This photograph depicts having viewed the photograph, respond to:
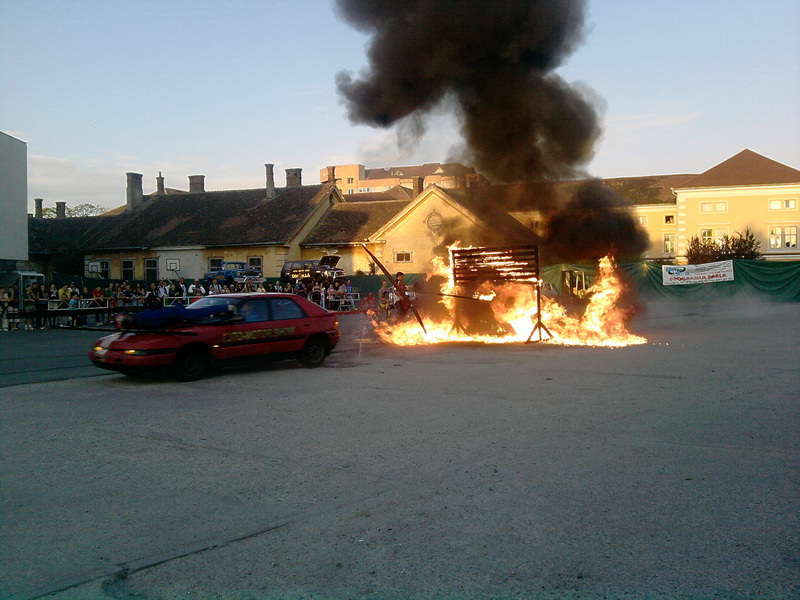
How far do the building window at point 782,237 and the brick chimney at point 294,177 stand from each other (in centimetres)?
3681

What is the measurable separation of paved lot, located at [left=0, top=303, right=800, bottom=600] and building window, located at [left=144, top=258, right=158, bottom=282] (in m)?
37.8

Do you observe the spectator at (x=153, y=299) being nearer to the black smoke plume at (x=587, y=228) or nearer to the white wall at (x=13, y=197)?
the white wall at (x=13, y=197)

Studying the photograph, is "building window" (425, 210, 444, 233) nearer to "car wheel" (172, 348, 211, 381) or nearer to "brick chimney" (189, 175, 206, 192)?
"brick chimney" (189, 175, 206, 192)

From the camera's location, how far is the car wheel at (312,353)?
41.0 feet

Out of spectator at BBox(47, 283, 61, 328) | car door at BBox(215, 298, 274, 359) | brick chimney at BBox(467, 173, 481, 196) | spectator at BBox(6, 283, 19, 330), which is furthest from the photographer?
spectator at BBox(47, 283, 61, 328)

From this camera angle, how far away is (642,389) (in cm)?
960

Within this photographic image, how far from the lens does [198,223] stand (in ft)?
154

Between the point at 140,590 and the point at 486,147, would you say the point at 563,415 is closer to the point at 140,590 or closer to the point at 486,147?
the point at 140,590

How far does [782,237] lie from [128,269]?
4898 cm

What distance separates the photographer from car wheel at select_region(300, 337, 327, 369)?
1250 cm

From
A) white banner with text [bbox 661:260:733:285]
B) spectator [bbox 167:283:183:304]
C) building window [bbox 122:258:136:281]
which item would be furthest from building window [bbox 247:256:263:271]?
white banner with text [bbox 661:260:733:285]

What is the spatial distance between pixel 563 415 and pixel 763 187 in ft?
178

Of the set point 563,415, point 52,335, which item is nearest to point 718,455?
point 563,415

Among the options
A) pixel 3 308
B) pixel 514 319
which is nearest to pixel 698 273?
pixel 514 319
